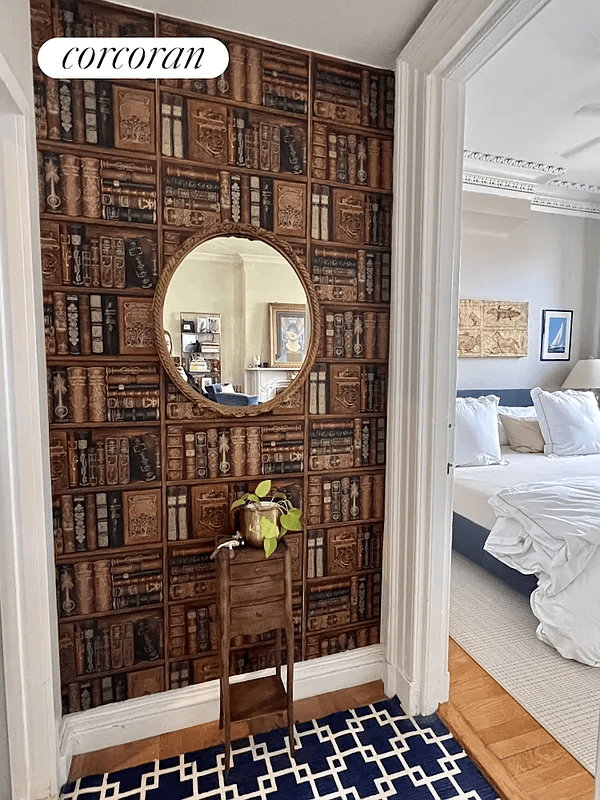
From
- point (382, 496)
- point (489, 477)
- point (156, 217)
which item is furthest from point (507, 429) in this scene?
point (156, 217)

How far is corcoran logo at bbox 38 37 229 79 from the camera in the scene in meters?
1.53

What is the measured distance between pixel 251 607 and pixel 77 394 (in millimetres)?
963

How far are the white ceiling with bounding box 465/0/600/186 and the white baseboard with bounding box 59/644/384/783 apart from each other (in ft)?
9.44

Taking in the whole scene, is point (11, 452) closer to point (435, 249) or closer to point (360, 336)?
point (360, 336)

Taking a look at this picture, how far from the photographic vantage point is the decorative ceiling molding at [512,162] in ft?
11.9

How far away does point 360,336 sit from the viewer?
1.98m

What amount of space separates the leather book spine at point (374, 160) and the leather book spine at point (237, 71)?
20.8 inches

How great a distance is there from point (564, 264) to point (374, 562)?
3881 mm

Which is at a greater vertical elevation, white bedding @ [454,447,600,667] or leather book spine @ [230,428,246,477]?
leather book spine @ [230,428,246,477]

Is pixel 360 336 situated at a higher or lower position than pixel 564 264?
lower

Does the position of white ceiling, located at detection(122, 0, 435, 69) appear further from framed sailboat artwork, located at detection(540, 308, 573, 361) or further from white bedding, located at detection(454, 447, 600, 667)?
framed sailboat artwork, located at detection(540, 308, 573, 361)

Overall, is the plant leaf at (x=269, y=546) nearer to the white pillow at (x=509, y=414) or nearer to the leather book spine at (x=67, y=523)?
the leather book spine at (x=67, y=523)

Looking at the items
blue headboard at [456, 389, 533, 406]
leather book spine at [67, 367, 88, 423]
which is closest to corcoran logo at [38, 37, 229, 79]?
leather book spine at [67, 367, 88, 423]

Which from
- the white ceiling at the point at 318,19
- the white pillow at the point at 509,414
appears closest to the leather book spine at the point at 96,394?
the white ceiling at the point at 318,19
